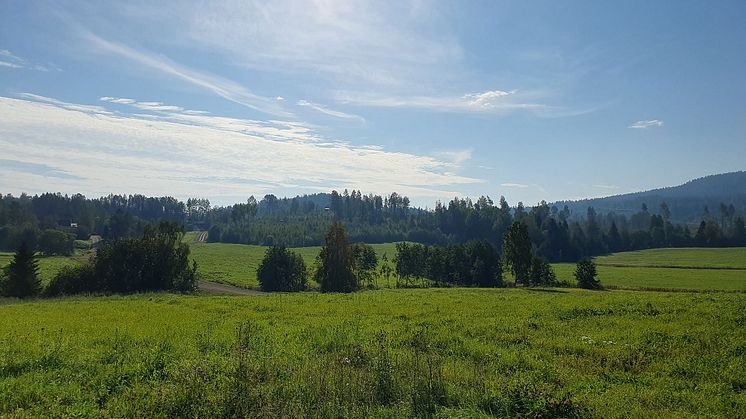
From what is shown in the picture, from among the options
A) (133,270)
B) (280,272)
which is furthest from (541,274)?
(133,270)

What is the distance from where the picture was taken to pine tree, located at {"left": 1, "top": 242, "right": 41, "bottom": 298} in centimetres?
5759

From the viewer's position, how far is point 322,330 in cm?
2092

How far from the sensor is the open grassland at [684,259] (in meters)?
102

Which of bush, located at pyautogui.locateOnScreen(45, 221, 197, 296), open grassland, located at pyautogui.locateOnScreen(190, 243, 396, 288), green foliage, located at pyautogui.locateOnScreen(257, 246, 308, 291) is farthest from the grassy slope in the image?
bush, located at pyautogui.locateOnScreen(45, 221, 197, 296)

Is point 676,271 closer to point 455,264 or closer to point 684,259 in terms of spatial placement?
point 684,259

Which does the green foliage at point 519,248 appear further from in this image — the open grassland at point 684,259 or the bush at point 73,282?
the bush at point 73,282

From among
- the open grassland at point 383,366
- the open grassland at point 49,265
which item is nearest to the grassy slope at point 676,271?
the open grassland at point 383,366

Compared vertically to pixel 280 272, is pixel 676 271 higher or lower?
lower

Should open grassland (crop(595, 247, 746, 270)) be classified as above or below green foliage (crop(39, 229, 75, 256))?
below

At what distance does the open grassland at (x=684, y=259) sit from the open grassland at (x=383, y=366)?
Answer: 9547 cm

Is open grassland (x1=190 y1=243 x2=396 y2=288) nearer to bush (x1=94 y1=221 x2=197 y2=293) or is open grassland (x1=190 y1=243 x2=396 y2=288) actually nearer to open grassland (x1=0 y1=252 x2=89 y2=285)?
bush (x1=94 y1=221 x2=197 y2=293)

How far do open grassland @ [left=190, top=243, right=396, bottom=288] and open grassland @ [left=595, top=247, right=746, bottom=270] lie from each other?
63830 mm

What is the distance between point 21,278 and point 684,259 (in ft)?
447

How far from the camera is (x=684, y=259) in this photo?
11594 centimetres
